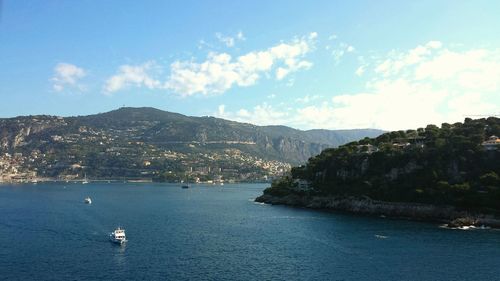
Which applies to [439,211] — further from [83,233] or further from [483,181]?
[83,233]

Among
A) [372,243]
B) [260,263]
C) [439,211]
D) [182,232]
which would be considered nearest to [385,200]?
[439,211]

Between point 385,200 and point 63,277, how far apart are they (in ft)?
270

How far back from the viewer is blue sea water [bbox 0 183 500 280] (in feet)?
183

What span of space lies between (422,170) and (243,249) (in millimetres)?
65069

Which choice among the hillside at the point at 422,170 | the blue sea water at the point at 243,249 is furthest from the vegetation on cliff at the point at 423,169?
the blue sea water at the point at 243,249

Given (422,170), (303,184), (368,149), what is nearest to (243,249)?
(422,170)

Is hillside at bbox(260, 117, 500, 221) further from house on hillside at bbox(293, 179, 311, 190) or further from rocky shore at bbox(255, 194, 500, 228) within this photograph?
rocky shore at bbox(255, 194, 500, 228)

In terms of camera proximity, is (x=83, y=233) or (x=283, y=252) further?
(x=83, y=233)

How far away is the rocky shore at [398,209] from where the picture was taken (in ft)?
304

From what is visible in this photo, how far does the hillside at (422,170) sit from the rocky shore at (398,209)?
55.2 inches

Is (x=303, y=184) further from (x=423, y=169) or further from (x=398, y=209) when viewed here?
(x=398, y=209)

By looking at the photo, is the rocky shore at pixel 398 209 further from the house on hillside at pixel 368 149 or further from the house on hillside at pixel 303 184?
the house on hillside at pixel 368 149

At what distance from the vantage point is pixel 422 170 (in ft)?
388

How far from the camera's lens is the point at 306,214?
115438 mm
